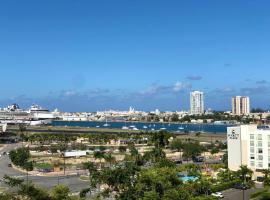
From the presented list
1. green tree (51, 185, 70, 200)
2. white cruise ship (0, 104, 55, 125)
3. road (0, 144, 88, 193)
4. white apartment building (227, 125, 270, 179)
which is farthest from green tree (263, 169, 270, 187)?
white cruise ship (0, 104, 55, 125)

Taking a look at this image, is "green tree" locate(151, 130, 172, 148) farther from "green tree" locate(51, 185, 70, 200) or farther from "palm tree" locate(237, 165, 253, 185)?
"green tree" locate(51, 185, 70, 200)

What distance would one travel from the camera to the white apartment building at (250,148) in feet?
138

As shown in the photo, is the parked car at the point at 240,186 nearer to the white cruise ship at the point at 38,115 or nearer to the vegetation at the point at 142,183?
the vegetation at the point at 142,183

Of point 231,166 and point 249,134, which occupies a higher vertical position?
point 249,134

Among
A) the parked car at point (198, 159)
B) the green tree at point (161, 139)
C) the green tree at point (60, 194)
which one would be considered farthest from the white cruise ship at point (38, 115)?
the green tree at point (60, 194)

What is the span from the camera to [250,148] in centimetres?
4306

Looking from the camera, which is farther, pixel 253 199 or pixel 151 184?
pixel 253 199

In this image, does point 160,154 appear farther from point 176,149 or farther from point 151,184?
point 151,184

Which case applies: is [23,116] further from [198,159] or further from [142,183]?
[142,183]

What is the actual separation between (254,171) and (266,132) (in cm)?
367

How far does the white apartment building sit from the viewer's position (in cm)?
4209

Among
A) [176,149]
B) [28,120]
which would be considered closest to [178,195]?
[176,149]

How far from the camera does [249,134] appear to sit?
4309 centimetres

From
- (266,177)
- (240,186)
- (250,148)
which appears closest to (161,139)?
(250,148)
